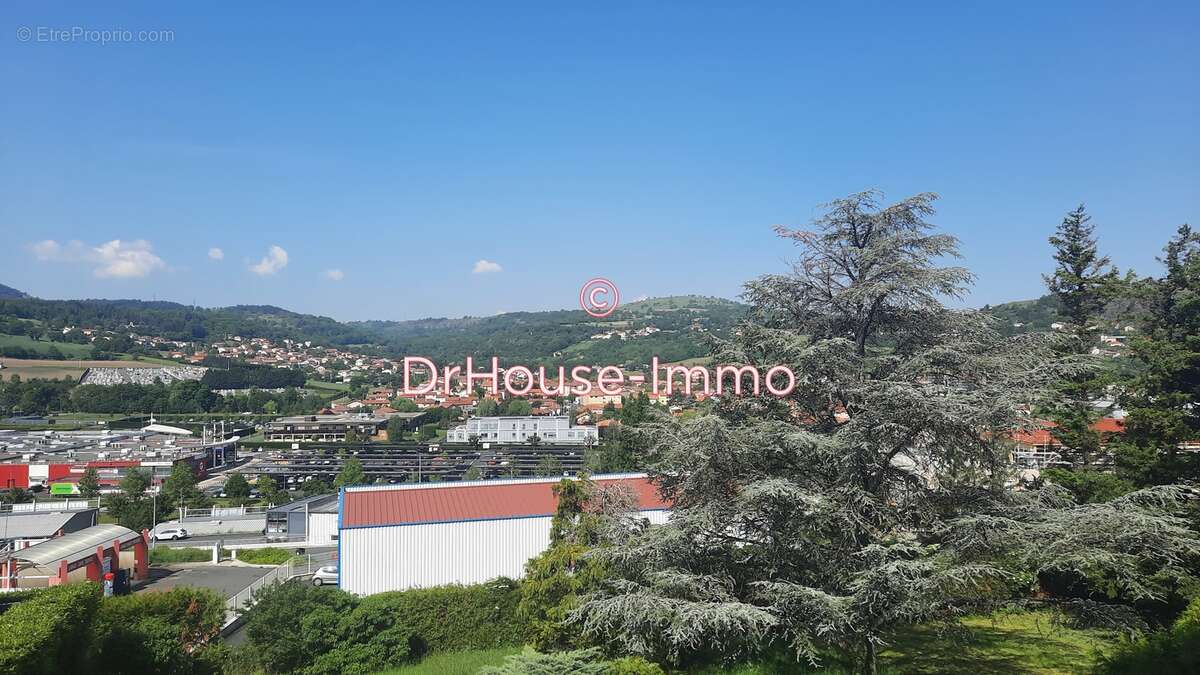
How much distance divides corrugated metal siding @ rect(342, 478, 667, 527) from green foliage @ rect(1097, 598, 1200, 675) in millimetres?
10286

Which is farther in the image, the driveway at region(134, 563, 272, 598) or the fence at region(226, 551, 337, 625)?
the driveway at region(134, 563, 272, 598)

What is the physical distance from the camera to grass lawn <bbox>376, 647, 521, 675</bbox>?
11.9 metres

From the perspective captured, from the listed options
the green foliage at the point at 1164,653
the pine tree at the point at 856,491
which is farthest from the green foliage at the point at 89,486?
the green foliage at the point at 1164,653

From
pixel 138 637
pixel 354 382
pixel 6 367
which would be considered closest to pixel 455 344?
pixel 354 382

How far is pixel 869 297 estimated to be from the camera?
1077 cm

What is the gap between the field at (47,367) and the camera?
113738mm

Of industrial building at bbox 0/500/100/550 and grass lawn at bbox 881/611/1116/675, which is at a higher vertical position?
grass lawn at bbox 881/611/1116/675

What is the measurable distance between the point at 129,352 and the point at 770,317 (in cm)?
17183

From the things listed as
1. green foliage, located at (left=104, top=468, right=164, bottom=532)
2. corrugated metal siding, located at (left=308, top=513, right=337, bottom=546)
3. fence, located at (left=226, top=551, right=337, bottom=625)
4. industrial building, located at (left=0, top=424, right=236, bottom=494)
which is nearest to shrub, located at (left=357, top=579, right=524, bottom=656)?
fence, located at (left=226, top=551, right=337, bottom=625)

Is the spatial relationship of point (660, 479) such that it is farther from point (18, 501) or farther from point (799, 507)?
point (18, 501)

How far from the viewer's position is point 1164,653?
8.88 m

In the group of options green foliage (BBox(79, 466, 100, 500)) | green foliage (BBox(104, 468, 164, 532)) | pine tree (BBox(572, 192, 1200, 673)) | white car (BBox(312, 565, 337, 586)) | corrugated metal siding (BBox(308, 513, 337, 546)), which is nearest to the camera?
pine tree (BBox(572, 192, 1200, 673))

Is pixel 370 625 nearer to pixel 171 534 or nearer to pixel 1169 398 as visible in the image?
pixel 1169 398

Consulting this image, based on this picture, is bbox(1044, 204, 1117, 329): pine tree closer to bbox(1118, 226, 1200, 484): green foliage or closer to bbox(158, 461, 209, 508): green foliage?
bbox(1118, 226, 1200, 484): green foliage
